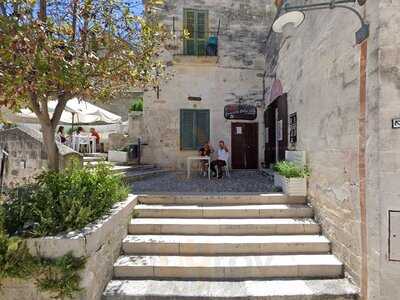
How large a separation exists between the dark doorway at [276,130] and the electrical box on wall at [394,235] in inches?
165

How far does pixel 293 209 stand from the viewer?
5.10m

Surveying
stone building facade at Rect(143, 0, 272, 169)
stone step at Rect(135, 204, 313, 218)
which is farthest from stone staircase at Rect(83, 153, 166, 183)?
stone step at Rect(135, 204, 313, 218)

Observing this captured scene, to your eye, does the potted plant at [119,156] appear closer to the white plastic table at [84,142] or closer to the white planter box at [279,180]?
the white plastic table at [84,142]

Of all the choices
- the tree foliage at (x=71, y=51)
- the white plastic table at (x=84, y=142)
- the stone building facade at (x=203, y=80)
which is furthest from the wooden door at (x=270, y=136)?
the white plastic table at (x=84, y=142)

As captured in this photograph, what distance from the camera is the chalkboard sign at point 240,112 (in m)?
10.8

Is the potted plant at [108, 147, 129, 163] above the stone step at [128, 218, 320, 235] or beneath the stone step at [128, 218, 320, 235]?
above

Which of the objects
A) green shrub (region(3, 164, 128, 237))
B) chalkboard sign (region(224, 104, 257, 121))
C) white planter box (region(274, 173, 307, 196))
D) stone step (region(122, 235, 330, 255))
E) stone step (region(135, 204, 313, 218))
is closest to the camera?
green shrub (region(3, 164, 128, 237))

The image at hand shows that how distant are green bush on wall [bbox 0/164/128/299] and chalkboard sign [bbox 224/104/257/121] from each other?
23.2 ft

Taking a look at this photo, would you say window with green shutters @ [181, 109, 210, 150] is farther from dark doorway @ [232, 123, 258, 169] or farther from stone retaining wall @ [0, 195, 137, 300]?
stone retaining wall @ [0, 195, 137, 300]

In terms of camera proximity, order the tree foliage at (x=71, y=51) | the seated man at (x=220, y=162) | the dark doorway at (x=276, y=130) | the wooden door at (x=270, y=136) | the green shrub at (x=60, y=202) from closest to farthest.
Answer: the tree foliage at (x=71, y=51)
the green shrub at (x=60, y=202)
the dark doorway at (x=276, y=130)
the seated man at (x=220, y=162)
the wooden door at (x=270, y=136)

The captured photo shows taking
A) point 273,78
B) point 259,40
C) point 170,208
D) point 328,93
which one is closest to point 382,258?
point 328,93

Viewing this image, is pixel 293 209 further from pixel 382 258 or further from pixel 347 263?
pixel 382 258

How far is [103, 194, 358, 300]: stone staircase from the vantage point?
11.8 ft

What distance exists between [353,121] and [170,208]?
10.8 feet
